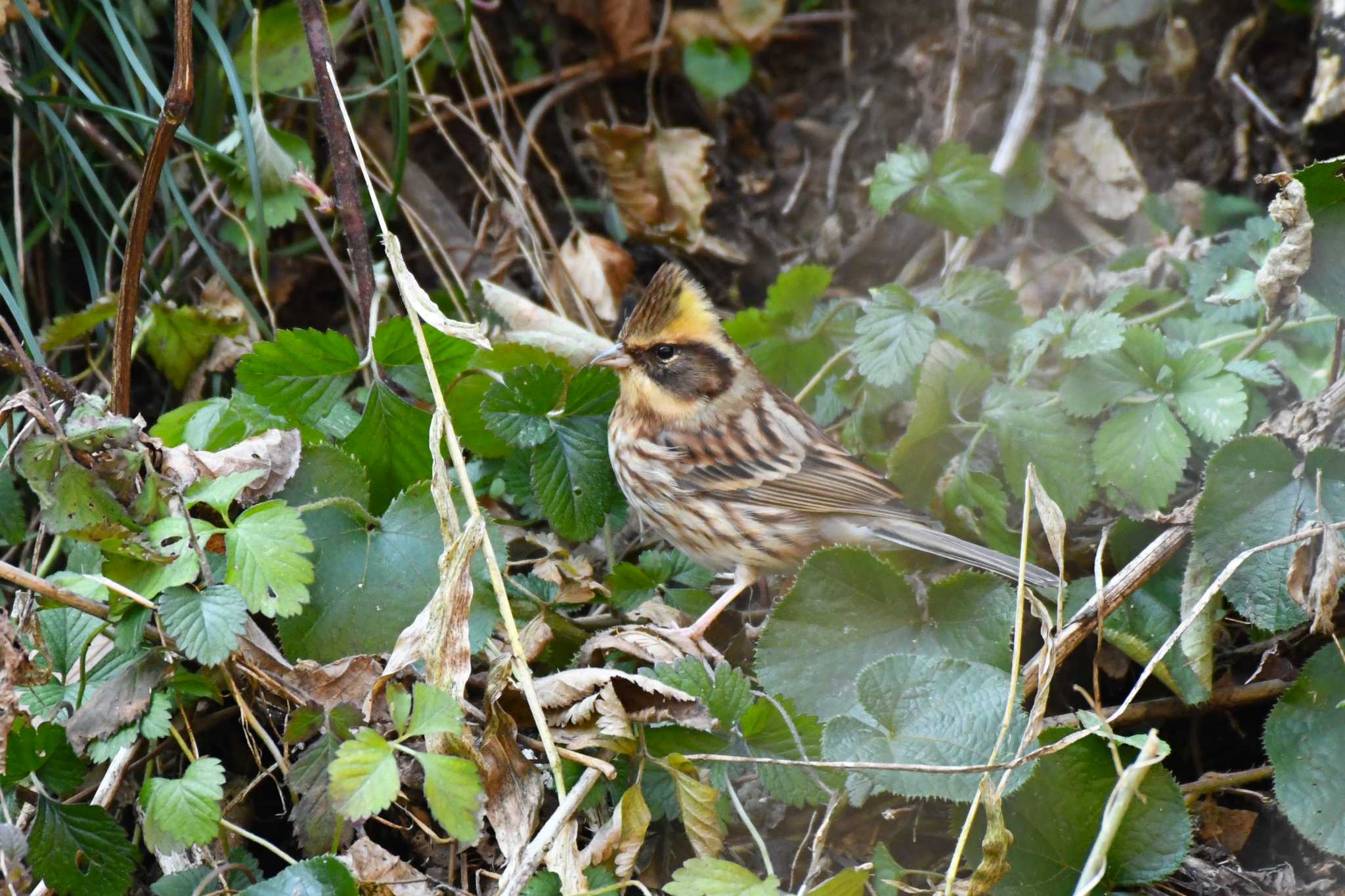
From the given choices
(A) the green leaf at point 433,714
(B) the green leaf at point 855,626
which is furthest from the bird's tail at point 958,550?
(A) the green leaf at point 433,714

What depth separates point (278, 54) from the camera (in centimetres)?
371

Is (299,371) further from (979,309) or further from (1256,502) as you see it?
(1256,502)

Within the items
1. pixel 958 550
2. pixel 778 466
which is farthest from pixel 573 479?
pixel 958 550

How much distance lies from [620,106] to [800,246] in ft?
3.02

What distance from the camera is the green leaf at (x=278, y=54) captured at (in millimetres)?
3682

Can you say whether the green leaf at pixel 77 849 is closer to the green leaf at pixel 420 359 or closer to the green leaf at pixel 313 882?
the green leaf at pixel 313 882

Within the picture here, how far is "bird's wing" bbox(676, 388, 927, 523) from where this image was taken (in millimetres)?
3502

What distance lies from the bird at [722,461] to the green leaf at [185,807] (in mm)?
1342

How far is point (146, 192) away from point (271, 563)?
101 centimetres

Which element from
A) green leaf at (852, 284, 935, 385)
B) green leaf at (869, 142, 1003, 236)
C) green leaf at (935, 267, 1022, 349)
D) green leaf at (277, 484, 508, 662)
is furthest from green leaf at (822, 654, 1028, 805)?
green leaf at (869, 142, 1003, 236)

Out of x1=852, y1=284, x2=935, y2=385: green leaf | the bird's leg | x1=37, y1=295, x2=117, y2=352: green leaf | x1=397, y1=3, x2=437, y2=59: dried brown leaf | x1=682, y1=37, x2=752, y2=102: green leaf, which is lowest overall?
the bird's leg

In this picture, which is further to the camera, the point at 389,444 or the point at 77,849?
the point at 389,444

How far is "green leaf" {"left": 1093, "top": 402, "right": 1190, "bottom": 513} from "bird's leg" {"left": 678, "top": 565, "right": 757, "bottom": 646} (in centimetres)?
97

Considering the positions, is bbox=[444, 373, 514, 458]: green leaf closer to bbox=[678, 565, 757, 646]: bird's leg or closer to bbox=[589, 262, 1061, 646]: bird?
bbox=[589, 262, 1061, 646]: bird
